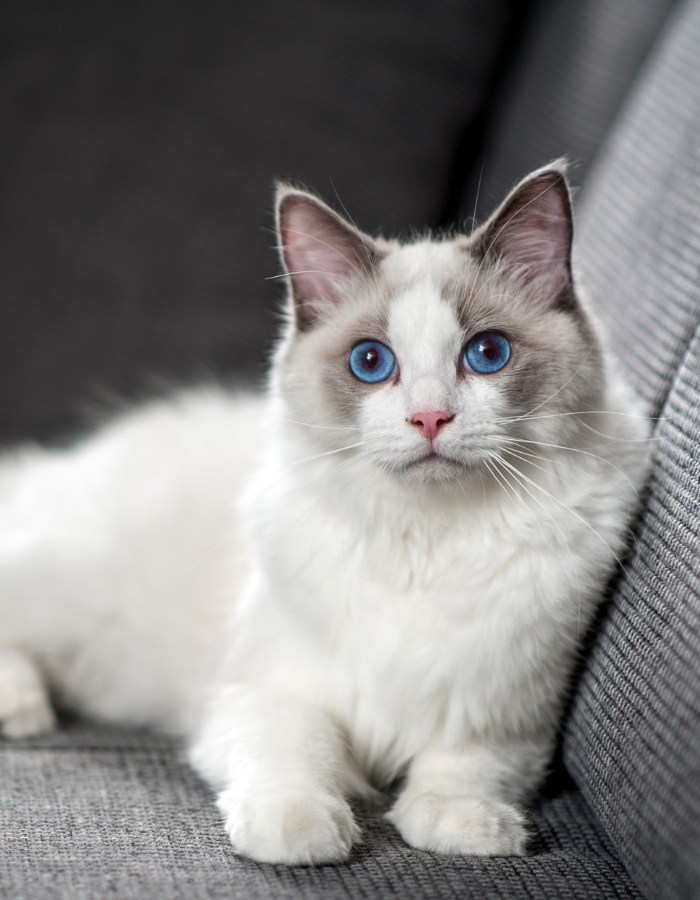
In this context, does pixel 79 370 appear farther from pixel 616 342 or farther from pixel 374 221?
pixel 616 342

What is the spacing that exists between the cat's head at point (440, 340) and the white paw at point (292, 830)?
0.44m

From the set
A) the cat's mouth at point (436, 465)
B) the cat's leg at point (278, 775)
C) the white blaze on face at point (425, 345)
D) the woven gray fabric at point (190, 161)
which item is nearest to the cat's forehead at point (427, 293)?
the white blaze on face at point (425, 345)

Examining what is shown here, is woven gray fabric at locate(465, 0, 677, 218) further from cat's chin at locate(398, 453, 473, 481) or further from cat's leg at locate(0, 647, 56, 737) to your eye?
cat's leg at locate(0, 647, 56, 737)

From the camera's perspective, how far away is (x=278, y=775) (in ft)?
4.33

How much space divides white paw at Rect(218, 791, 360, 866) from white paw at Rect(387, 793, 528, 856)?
91 millimetres

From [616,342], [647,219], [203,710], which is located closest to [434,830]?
[203,710]

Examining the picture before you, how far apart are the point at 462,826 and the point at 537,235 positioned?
2.64 feet

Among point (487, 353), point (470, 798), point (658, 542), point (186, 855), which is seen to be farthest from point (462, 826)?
point (487, 353)

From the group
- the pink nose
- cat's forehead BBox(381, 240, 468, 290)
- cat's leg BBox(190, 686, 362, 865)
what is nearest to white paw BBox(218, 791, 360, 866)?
cat's leg BBox(190, 686, 362, 865)

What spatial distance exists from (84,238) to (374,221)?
30.1 inches

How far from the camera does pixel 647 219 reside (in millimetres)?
1877

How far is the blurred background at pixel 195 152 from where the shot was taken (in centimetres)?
260

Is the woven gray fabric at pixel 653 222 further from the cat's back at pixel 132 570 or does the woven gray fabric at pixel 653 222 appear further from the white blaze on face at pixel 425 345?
the cat's back at pixel 132 570

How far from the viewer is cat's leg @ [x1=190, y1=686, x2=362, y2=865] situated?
48.1 inches
